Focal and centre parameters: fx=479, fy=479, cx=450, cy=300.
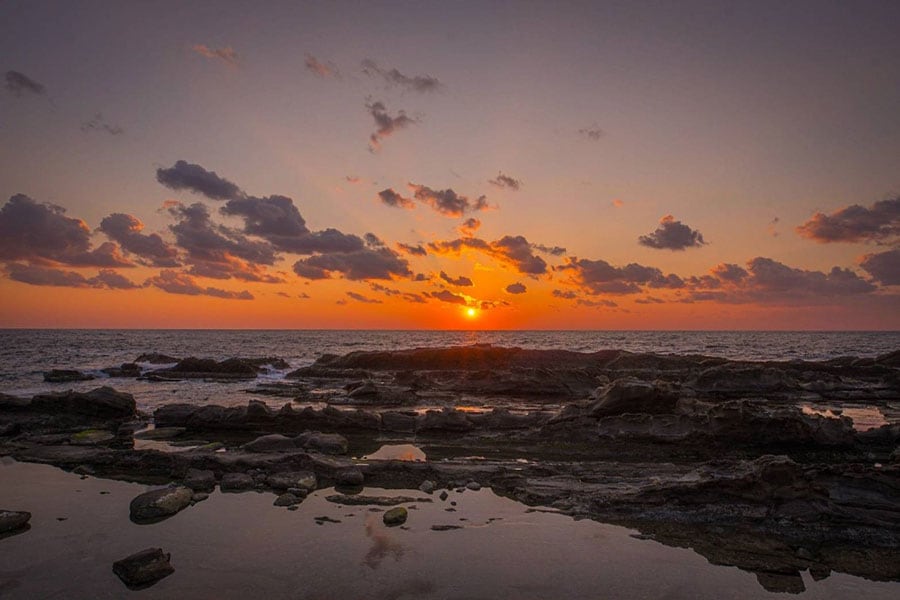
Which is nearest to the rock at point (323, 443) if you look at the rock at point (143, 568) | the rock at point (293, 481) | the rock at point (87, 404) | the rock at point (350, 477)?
the rock at point (293, 481)

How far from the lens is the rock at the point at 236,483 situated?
15.4 metres

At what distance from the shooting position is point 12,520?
12.1 meters

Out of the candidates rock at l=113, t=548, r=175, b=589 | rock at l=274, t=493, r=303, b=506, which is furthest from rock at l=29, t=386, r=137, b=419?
rock at l=113, t=548, r=175, b=589

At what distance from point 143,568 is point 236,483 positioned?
5900mm

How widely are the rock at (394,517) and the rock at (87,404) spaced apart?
844 inches

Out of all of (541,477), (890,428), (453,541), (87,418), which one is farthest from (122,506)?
(890,428)

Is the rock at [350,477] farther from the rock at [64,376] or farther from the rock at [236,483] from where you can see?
the rock at [64,376]

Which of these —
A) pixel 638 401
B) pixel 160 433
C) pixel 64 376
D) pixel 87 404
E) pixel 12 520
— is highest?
pixel 638 401

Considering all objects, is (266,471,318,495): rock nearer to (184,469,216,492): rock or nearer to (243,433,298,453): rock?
(184,469,216,492): rock

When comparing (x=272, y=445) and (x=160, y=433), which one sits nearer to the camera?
(x=272, y=445)

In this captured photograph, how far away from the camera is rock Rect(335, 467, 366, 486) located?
51.9 feet

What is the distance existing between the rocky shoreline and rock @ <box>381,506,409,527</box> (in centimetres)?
237

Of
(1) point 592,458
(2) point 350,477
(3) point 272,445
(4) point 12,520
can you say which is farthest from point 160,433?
(1) point 592,458

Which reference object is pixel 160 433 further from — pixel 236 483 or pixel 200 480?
pixel 236 483
